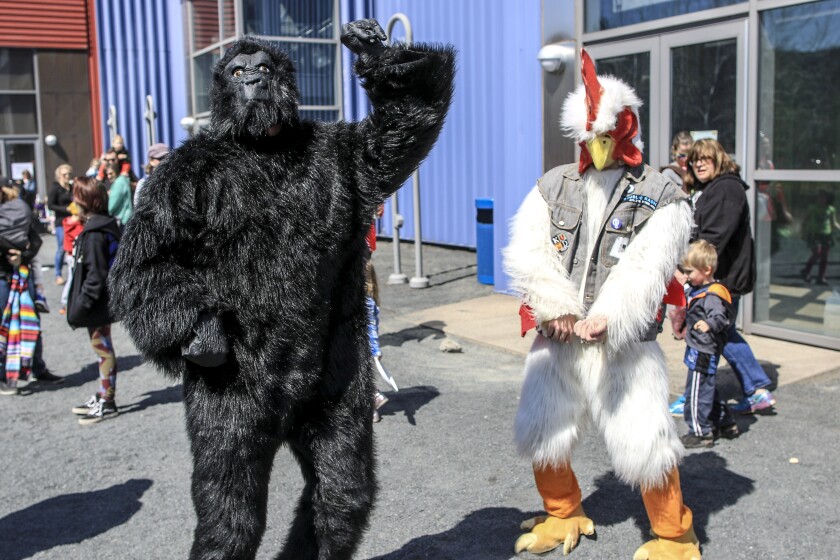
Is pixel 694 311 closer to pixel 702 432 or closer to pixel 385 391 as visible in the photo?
pixel 702 432

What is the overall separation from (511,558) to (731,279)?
2.81 meters

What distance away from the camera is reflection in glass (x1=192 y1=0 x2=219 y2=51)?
650 inches

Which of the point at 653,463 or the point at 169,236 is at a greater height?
the point at 169,236

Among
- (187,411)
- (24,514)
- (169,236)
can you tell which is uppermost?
(169,236)

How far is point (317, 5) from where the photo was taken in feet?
50.0

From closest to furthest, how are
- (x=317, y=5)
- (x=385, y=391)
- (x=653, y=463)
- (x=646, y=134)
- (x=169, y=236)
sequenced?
(x=169, y=236) → (x=653, y=463) → (x=385, y=391) → (x=646, y=134) → (x=317, y=5)

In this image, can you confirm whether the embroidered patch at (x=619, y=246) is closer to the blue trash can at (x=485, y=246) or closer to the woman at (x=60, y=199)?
the blue trash can at (x=485, y=246)

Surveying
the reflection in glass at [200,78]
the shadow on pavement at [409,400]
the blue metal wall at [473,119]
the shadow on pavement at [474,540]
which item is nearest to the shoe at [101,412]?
the shadow on pavement at [409,400]

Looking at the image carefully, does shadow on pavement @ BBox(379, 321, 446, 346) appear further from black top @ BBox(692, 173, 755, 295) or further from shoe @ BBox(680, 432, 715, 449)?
shoe @ BBox(680, 432, 715, 449)

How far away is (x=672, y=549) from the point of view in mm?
3629

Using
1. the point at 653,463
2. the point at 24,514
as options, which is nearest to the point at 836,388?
the point at 653,463

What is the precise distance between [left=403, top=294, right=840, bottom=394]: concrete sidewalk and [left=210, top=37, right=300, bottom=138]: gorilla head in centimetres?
406

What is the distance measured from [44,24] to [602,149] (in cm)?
2438

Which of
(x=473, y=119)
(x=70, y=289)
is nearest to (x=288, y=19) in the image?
(x=473, y=119)
